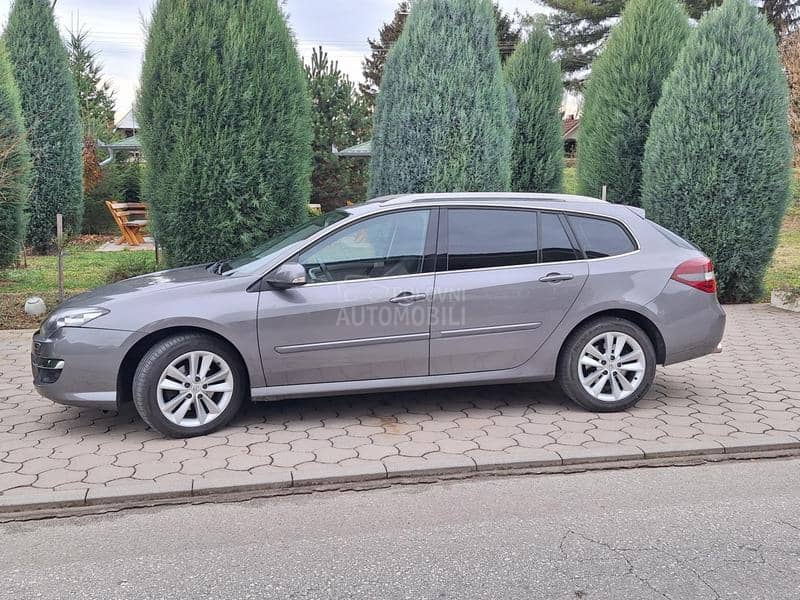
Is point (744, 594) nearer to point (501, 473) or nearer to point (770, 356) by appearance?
point (501, 473)

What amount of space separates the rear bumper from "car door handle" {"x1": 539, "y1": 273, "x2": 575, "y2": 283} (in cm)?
63

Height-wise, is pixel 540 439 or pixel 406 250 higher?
pixel 406 250

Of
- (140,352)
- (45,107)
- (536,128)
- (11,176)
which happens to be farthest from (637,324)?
(45,107)

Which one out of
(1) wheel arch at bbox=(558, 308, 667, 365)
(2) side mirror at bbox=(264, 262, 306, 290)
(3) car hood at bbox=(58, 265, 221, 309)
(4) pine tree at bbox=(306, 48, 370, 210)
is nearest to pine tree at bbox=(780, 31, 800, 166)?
(4) pine tree at bbox=(306, 48, 370, 210)

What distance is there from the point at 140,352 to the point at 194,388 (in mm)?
428

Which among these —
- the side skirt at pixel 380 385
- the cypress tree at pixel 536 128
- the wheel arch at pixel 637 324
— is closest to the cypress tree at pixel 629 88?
the cypress tree at pixel 536 128

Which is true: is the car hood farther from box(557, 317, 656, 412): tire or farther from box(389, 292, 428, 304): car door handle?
box(557, 317, 656, 412): tire

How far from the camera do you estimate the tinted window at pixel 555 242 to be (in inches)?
218

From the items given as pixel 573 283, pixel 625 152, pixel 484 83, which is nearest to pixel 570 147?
pixel 625 152

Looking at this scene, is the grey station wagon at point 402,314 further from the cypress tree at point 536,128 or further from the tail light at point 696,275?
the cypress tree at point 536,128

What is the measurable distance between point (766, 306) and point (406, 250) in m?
7.03

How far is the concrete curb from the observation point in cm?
402

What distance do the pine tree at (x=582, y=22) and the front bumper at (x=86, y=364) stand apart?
32.5 meters

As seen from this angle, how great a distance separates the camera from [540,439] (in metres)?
5.01
